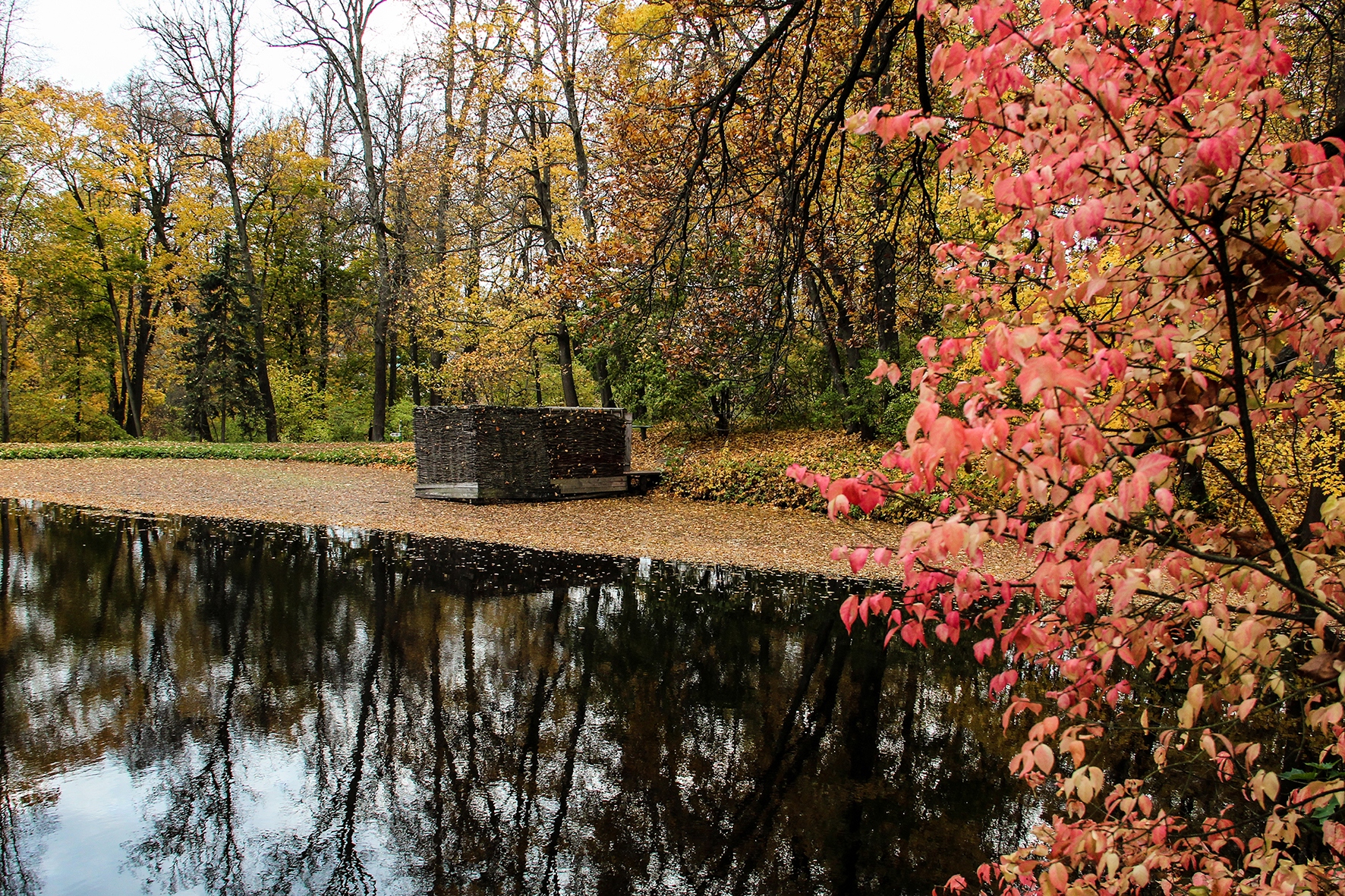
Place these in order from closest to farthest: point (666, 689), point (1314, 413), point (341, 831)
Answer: point (1314, 413), point (341, 831), point (666, 689)

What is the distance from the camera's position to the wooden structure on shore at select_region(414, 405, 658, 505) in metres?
12.4

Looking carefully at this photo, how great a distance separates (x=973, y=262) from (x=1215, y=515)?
7.95 metres

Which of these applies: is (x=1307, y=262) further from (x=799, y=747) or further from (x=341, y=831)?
(x=341, y=831)

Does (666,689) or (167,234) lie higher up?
(167,234)

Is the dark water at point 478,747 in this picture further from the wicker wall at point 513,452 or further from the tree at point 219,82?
the tree at point 219,82

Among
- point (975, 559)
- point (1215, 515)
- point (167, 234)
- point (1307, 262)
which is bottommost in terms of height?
point (1215, 515)

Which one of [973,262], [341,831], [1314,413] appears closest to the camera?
[1314,413]

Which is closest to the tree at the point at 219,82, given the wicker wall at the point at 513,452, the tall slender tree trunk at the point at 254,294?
the tall slender tree trunk at the point at 254,294

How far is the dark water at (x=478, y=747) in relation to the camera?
2686mm

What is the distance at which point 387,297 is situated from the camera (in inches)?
865

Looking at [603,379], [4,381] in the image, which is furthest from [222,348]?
[603,379]

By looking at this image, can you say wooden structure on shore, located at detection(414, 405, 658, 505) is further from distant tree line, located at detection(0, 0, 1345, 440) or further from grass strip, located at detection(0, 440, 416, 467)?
grass strip, located at detection(0, 440, 416, 467)

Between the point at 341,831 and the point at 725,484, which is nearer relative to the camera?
the point at 341,831

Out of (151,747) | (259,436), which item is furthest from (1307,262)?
(259,436)
